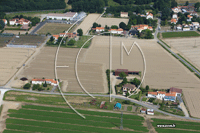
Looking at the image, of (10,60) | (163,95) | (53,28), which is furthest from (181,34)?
(10,60)

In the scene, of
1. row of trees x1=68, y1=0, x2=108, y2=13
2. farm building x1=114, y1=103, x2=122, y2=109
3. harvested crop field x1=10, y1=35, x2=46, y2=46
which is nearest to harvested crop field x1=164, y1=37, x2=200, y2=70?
farm building x1=114, y1=103, x2=122, y2=109

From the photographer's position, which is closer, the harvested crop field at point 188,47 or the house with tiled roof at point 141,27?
the harvested crop field at point 188,47

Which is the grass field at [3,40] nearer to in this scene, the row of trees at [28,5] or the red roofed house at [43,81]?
the red roofed house at [43,81]

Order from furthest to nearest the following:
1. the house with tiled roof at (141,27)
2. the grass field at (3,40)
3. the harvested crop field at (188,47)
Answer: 1. the house with tiled roof at (141,27)
2. the grass field at (3,40)
3. the harvested crop field at (188,47)

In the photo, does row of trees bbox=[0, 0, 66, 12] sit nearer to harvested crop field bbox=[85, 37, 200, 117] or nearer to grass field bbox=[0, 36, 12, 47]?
grass field bbox=[0, 36, 12, 47]

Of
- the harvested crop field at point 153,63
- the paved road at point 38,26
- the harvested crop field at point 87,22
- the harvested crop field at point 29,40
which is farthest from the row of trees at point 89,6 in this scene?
the harvested crop field at point 29,40

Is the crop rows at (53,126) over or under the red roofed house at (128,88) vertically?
under
